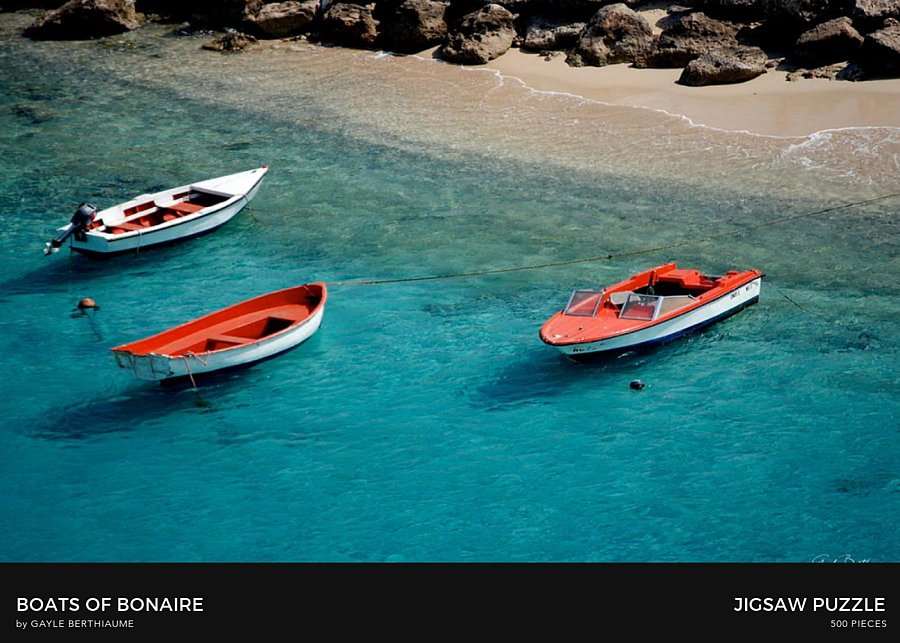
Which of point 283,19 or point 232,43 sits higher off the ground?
point 283,19

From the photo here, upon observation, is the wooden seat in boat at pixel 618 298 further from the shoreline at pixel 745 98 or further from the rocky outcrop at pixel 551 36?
the rocky outcrop at pixel 551 36

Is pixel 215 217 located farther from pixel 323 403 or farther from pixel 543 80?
pixel 543 80

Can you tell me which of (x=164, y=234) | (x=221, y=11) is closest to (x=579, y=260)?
(x=164, y=234)

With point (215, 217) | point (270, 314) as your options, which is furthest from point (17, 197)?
point (270, 314)

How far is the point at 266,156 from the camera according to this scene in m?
33.3

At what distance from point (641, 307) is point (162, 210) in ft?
43.0

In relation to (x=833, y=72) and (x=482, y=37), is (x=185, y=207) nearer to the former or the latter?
(x=482, y=37)

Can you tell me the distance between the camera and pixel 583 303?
22.4 metres

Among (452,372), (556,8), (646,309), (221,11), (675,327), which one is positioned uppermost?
(556,8)

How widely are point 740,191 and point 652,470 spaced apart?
1207 cm

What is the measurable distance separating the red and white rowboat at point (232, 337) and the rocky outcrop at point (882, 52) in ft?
62.0

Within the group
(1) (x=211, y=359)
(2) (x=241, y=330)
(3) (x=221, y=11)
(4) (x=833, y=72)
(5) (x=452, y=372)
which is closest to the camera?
(1) (x=211, y=359)

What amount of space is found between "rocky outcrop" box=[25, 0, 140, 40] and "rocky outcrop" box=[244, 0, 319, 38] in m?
5.75

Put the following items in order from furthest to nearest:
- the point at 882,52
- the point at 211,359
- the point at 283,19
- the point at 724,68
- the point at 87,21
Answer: the point at 87,21
the point at 283,19
the point at 724,68
the point at 882,52
the point at 211,359
